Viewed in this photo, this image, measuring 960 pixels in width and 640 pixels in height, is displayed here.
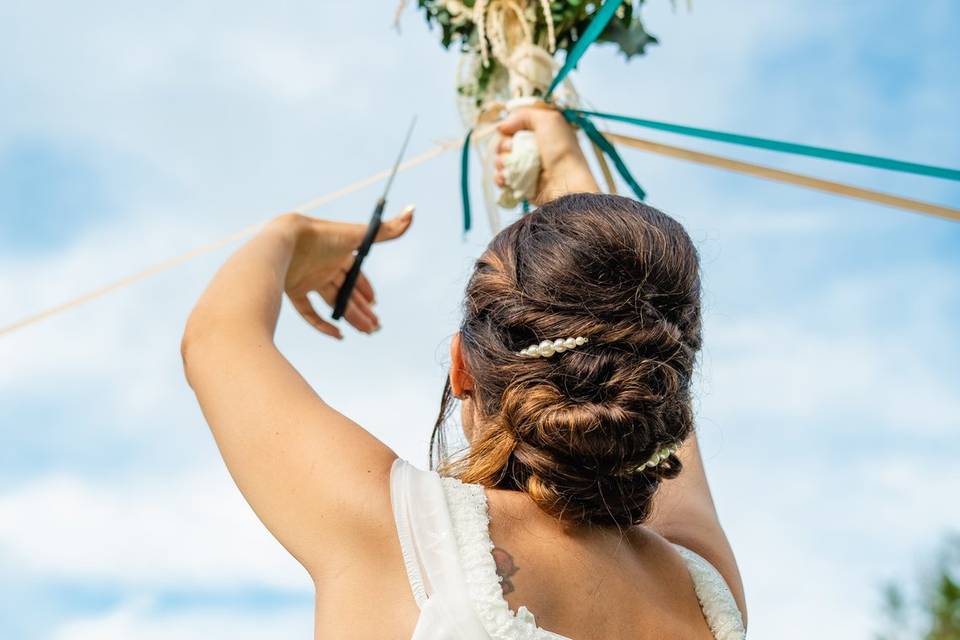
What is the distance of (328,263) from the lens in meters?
2.40

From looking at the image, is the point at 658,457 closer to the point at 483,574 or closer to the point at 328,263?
the point at 483,574

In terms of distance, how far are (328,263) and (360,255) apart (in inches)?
4.3

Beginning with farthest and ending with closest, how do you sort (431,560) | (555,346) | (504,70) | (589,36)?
(504,70), (589,36), (555,346), (431,560)

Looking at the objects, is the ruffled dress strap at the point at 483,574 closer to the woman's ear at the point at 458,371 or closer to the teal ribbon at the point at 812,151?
the woman's ear at the point at 458,371

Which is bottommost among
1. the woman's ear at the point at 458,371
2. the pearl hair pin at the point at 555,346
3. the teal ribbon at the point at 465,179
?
the teal ribbon at the point at 465,179

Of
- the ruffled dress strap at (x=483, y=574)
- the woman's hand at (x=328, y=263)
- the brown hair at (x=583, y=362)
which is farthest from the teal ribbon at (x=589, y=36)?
the ruffled dress strap at (x=483, y=574)

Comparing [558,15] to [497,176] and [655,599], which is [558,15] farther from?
[655,599]

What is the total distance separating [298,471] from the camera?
133cm

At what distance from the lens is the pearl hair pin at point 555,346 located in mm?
1404

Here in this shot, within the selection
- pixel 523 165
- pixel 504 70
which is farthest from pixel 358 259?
pixel 504 70

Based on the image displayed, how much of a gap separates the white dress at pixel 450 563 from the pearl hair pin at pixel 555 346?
199 mm

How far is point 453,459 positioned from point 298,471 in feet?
0.94

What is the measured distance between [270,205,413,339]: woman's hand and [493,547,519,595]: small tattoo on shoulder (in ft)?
3.23

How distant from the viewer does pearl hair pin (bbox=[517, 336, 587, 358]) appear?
140 centimetres
